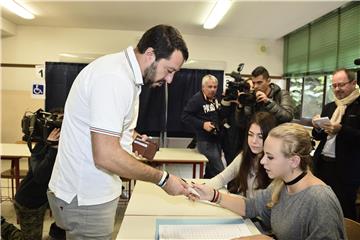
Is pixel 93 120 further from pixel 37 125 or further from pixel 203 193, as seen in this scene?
pixel 37 125

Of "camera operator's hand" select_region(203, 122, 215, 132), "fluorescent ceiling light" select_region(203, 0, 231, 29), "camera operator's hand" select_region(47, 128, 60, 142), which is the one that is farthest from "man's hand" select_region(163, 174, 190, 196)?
"fluorescent ceiling light" select_region(203, 0, 231, 29)

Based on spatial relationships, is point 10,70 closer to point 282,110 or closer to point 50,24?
point 50,24

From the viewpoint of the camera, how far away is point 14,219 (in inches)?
129

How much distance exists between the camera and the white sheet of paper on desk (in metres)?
1.32

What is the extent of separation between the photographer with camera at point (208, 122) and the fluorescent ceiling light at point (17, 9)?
275 centimetres

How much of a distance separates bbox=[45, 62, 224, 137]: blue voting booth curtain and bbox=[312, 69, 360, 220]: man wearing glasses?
263cm

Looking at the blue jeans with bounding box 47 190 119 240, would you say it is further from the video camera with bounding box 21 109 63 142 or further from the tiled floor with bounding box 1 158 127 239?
the tiled floor with bounding box 1 158 127 239

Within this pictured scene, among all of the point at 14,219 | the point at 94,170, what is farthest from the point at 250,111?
the point at 14,219

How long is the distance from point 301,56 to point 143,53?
15.6 feet

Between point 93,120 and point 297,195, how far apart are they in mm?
888

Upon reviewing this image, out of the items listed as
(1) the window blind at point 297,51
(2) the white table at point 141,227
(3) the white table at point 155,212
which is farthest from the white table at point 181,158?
(1) the window blind at point 297,51

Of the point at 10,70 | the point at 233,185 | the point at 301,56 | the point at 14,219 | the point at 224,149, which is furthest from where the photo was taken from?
the point at 10,70

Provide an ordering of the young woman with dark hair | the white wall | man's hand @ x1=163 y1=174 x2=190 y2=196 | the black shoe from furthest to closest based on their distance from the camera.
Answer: the white wall < the black shoe < the young woman with dark hair < man's hand @ x1=163 y1=174 x2=190 y2=196

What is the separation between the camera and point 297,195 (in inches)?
52.4
